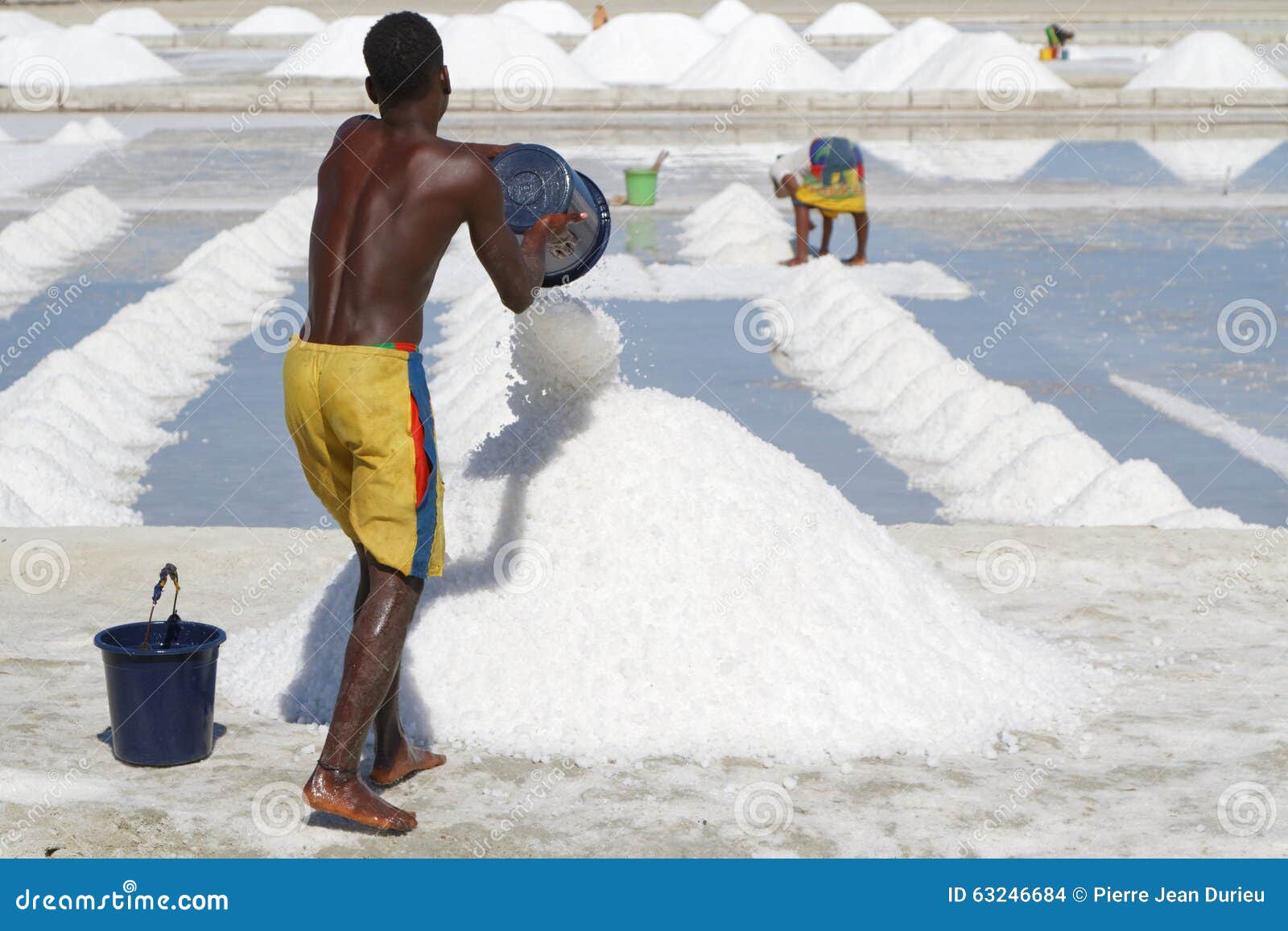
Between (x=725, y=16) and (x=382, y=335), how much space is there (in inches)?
1040

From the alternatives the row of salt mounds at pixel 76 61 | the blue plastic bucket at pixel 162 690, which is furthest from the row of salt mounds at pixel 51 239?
the row of salt mounds at pixel 76 61

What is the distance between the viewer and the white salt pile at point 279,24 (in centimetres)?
3166

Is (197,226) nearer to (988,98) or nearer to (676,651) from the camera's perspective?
(676,651)

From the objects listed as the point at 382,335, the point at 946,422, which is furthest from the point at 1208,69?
the point at 382,335

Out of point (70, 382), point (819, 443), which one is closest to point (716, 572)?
point (819, 443)

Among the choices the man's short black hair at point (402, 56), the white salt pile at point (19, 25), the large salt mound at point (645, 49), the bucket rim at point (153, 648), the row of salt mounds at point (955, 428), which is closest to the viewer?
the man's short black hair at point (402, 56)

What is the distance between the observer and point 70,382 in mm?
7184

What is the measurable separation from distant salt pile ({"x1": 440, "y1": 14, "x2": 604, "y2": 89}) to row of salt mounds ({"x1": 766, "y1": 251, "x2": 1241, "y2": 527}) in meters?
12.1

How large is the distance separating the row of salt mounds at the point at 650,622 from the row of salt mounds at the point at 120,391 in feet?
6.52

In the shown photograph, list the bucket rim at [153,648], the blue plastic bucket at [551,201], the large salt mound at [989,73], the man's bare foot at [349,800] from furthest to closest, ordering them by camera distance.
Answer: the large salt mound at [989,73] < the blue plastic bucket at [551,201] < the bucket rim at [153,648] < the man's bare foot at [349,800]

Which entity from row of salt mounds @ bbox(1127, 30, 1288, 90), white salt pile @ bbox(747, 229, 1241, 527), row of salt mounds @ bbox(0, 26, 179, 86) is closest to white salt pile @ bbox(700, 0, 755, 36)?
row of salt mounds @ bbox(1127, 30, 1288, 90)

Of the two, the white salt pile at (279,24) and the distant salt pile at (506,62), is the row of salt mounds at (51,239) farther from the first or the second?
the white salt pile at (279,24)

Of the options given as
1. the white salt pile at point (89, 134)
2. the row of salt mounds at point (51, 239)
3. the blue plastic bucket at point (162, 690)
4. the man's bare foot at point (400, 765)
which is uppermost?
the white salt pile at point (89, 134)

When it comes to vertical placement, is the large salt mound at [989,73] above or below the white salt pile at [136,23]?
below
